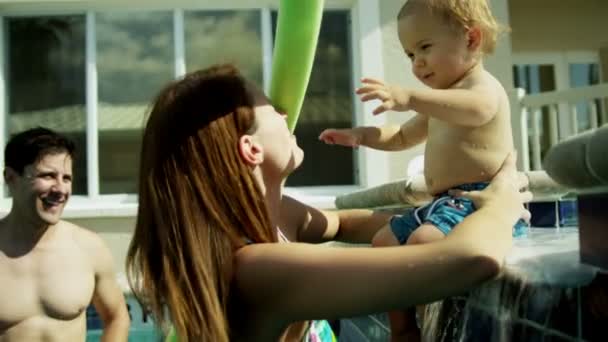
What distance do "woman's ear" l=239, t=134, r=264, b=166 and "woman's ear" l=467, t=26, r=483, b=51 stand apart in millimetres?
808

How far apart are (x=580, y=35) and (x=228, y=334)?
9.45 m

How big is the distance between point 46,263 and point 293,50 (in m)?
2.49

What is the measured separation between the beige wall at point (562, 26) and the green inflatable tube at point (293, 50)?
8.57m

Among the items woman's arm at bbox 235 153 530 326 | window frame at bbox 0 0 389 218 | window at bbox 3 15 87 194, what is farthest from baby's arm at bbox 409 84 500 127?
window at bbox 3 15 87 194

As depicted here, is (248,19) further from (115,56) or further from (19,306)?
(19,306)

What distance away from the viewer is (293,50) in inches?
64.8

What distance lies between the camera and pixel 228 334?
1.52 m

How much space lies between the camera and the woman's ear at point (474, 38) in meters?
2.04

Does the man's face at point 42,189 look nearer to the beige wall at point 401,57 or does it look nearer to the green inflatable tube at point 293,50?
the green inflatable tube at point 293,50

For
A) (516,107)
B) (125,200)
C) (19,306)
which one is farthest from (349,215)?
(125,200)

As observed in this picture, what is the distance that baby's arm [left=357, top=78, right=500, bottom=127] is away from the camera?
1.62 metres

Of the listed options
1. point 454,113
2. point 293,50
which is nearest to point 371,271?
point 293,50

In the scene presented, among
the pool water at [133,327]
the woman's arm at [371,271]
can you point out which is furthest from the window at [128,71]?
the woman's arm at [371,271]

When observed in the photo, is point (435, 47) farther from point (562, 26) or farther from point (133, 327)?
point (562, 26)
